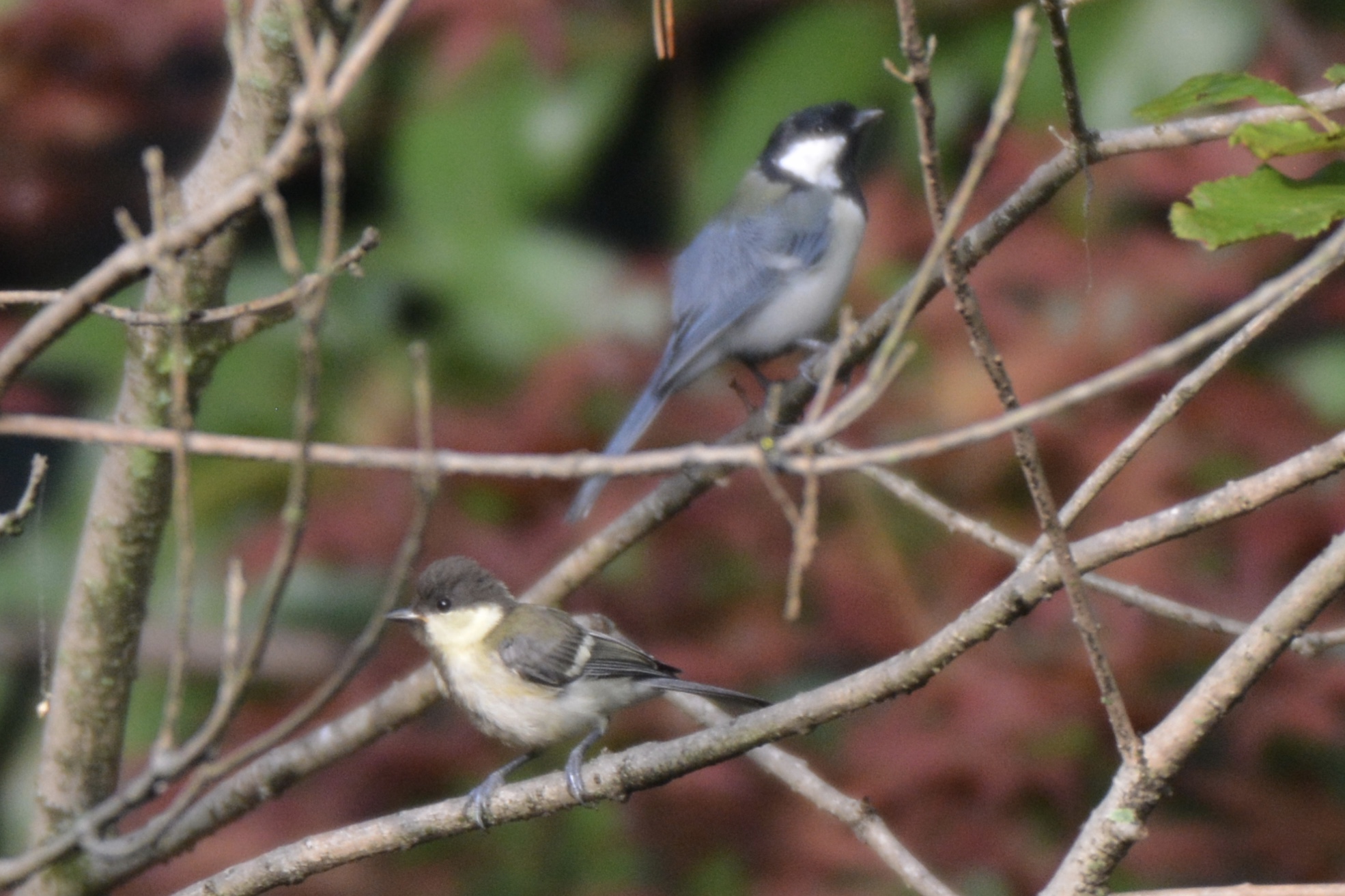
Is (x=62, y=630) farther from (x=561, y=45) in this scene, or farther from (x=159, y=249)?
(x=561, y=45)

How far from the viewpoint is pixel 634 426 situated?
252cm

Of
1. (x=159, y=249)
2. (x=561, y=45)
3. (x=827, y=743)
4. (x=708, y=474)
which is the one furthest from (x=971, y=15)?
(x=159, y=249)

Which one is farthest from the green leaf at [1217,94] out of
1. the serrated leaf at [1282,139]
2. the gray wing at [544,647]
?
the gray wing at [544,647]

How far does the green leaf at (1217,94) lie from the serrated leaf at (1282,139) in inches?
0.8

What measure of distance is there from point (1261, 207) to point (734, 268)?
1625 mm

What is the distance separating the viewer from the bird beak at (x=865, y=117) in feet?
9.25

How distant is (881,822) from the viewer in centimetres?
158

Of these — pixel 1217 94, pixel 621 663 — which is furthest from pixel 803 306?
pixel 1217 94

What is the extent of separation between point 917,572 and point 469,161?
5.84ft

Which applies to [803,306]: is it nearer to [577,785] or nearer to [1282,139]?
[577,785]

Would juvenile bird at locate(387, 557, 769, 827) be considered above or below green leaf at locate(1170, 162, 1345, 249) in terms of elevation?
above

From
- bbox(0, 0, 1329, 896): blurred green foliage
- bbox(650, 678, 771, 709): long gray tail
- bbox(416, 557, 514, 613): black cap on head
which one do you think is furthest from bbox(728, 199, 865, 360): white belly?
bbox(650, 678, 771, 709): long gray tail

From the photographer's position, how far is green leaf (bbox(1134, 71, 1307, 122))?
1155 millimetres

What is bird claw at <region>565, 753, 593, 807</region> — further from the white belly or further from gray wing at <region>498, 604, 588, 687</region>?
the white belly
